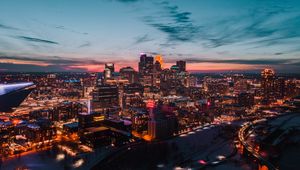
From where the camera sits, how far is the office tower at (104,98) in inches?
2682

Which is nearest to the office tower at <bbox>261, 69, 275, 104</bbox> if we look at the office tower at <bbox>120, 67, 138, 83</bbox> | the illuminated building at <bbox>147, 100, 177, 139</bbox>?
the office tower at <bbox>120, 67, 138, 83</bbox>

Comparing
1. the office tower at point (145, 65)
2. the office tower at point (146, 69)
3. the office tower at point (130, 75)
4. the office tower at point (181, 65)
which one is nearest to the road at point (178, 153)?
the office tower at point (146, 69)

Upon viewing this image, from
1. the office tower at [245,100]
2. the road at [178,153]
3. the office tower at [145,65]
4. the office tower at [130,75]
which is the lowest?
the road at [178,153]

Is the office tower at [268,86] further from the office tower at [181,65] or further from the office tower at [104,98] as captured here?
the office tower at [181,65]

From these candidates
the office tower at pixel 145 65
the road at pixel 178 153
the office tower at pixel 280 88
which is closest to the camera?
the road at pixel 178 153

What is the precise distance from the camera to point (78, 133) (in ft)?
135

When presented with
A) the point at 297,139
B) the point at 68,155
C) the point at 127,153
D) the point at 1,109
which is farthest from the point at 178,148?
the point at 1,109

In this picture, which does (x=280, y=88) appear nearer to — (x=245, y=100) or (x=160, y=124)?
(x=245, y=100)

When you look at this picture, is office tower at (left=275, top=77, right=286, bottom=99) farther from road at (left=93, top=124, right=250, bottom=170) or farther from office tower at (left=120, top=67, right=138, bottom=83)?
office tower at (left=120, top=67, right=138, bottom=83)

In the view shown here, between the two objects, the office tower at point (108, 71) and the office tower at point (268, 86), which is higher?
the office tower at point (108, 71)

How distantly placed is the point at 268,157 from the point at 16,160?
33.4 meters

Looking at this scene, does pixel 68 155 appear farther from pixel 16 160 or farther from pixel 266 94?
pixel 266 94

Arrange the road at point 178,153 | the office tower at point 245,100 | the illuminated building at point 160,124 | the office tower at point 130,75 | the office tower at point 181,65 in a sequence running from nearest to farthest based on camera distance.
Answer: the road at point 178,153 < the illuminated building at point 160,124 < the office tower at point 245,100 < the office tower at point 130,75 < the office tower at point 181,65

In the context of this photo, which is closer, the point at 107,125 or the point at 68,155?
the point at 68,155
